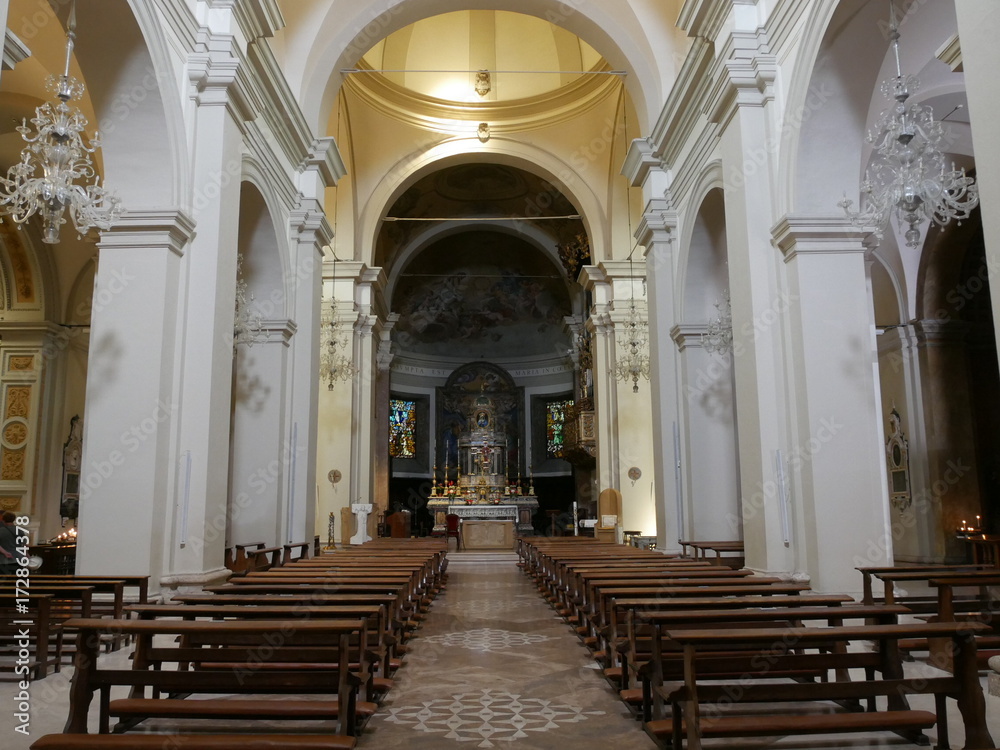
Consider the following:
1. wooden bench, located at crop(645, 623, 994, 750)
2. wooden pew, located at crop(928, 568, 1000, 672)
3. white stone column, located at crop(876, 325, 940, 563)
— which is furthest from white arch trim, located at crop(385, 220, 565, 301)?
wooden bench, located at crop(645, 623, 994, 750)

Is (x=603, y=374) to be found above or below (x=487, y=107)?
below

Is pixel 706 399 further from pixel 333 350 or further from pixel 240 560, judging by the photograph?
pixel 333 350

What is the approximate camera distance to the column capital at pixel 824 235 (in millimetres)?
6941

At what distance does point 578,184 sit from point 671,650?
1446 cm

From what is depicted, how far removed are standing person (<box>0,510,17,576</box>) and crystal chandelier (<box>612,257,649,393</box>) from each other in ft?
32.8

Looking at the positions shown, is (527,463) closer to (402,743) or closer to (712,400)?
(712,400)

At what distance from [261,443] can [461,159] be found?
985cm

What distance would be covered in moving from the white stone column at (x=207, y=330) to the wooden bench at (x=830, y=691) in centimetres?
458

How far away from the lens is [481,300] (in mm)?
26734

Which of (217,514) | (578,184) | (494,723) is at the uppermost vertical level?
(578,184)

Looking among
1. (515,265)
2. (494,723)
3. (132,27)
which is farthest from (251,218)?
(515,265)

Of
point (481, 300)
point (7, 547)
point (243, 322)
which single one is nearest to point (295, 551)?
point (243, 322)

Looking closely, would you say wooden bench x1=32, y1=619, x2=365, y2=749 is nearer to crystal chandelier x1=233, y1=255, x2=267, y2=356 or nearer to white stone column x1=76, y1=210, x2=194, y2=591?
white stone column x1=76, y1=210, x2=194, y2=591

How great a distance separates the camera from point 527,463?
26.8m
